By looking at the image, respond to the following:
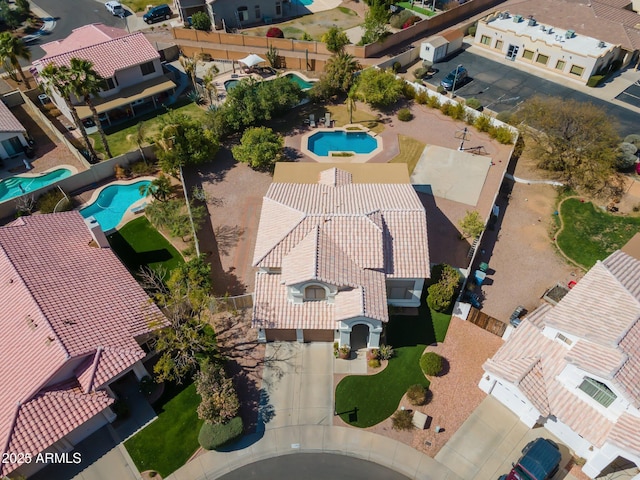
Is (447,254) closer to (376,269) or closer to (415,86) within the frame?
(376,269)

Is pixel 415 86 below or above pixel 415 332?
above

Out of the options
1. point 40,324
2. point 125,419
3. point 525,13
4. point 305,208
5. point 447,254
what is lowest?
point 125,419

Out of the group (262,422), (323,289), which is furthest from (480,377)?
(262,422)

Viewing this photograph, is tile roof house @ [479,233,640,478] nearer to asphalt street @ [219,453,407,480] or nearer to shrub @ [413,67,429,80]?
asphalt street @ [219,453,407,480]

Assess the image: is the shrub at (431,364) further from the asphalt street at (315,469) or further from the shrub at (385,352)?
the asphalt street at (315,469)

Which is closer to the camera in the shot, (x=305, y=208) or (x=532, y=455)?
(x=532, y=455)

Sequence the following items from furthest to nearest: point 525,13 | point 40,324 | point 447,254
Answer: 1. point 525,13
2. point 447,254
3. point 40,324

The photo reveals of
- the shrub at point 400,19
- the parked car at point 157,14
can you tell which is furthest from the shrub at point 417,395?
the parked car at point 157,14

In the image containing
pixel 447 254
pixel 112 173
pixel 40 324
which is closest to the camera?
pixel 40 324
